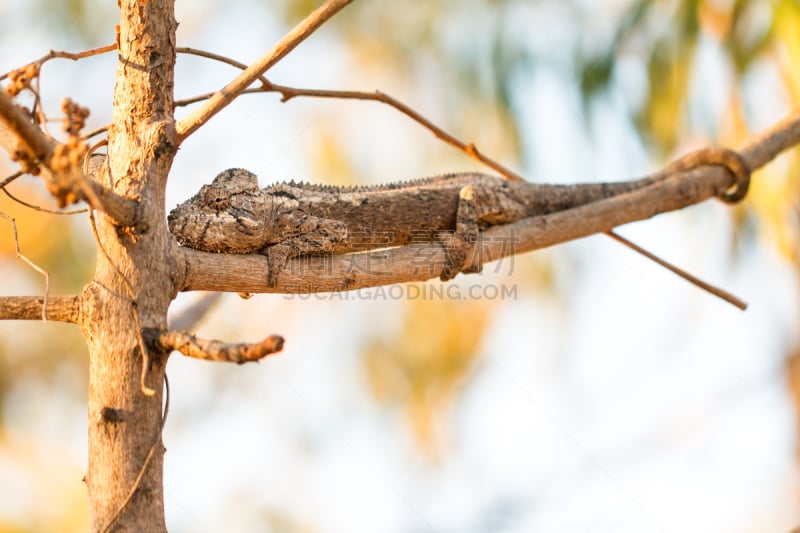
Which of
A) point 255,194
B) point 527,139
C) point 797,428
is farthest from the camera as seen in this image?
point 527,139

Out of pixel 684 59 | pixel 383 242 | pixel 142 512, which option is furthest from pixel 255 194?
pixel 684 59

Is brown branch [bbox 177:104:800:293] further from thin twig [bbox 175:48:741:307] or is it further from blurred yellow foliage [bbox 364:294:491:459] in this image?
blurred yellow foliage [bbox 364:294:491:459]

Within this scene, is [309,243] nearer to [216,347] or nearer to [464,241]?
[464,241]

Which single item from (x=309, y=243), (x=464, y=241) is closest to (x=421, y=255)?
(x=309, y=243)

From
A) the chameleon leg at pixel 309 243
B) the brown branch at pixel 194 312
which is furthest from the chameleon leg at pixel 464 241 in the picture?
the brown branch at pixel 194 312

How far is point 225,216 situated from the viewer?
2.44 m

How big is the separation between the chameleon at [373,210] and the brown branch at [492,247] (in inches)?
2.5

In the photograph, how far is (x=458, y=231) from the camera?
303 centimetres

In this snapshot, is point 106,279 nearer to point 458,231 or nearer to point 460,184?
point 458,231

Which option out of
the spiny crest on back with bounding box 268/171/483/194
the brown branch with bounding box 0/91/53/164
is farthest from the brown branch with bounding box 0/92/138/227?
the spiny crest on back with bounding box 268/171/483/194

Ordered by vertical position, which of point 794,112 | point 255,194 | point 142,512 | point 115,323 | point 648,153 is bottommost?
point 142,512

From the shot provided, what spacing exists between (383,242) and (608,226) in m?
0.80

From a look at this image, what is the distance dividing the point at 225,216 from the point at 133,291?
721 mm

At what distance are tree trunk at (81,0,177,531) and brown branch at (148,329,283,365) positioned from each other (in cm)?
7
